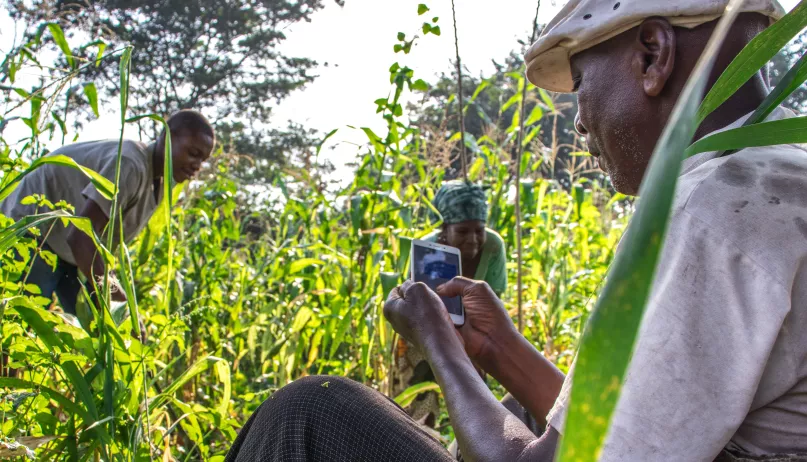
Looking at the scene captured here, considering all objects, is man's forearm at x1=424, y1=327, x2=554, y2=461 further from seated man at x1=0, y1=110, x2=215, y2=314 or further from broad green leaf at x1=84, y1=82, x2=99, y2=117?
seated man at x1=0, y1=110, x2=215, y2=314

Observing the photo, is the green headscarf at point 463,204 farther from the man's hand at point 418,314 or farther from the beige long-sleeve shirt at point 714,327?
the beige long-sleeve shirt at point 714,327

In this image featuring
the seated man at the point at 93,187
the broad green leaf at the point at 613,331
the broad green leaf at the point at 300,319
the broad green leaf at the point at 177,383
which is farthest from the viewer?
the broad green leaf at the point at 300,319

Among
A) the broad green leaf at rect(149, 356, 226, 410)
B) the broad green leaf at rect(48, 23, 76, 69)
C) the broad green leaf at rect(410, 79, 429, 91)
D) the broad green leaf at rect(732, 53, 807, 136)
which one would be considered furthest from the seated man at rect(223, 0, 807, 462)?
the broad green leaf at rect(410, 79, 429, 91)

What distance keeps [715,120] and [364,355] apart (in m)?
2.04

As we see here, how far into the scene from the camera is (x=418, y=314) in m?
1.30

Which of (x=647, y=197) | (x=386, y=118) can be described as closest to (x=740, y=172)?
(x=647, y=197)

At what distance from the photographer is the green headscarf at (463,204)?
3363 mm

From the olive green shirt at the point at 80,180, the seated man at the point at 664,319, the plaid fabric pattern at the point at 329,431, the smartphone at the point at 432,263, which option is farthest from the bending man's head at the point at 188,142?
the plaid fabric pattern at the point at 329,431

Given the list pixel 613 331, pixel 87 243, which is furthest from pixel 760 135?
pixel 87 243

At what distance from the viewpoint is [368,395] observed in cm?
124

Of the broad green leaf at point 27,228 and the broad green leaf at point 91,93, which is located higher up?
the broad green leaf at point 91,93

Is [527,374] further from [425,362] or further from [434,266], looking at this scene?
[425,362]

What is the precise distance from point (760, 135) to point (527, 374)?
1.03 meters

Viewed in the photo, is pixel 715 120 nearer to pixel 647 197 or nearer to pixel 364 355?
pixel 647 197
